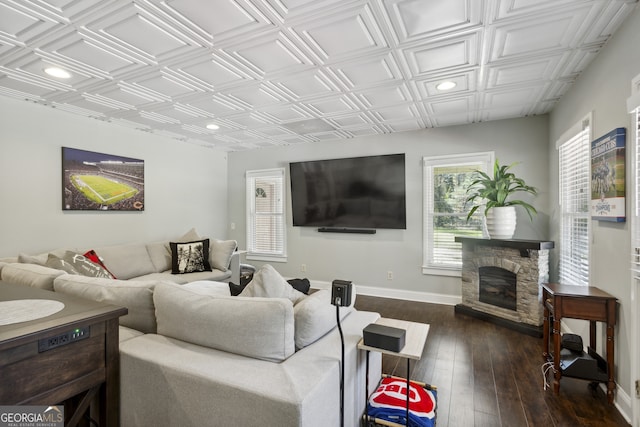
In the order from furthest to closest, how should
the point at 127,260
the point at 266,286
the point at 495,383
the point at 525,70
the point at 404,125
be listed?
1. the point at 404,125
2. the point at 127,260
3. the point at 525,70
4. the point at 495,383
5. the point at 266,286

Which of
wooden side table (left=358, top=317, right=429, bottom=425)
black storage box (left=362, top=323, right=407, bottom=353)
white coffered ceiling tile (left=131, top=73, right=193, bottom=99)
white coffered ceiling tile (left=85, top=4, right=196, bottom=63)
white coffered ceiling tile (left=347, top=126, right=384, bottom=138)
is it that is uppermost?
white coffered ceiling tile (left=85, top=4, right=196, bottom=63)

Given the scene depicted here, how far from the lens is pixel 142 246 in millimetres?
4332

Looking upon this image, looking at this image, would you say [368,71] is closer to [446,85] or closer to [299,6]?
[446,85]

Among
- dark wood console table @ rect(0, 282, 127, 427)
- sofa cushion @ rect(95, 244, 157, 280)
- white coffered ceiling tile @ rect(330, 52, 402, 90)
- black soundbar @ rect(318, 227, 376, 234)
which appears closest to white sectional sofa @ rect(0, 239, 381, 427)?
dark wood console table @ rect(0, 282, 127, 427)

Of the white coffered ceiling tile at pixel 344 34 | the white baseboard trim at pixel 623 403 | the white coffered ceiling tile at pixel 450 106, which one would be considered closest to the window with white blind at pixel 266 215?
the white coffered ceiling tile at pixel 450 106

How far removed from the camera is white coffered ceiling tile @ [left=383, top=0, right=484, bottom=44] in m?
1.88

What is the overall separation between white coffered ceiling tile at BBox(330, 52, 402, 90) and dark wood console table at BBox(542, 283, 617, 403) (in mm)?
2186

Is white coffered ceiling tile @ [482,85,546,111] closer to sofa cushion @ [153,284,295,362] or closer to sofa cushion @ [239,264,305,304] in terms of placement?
sofa cushion @ [239,264,305,304]

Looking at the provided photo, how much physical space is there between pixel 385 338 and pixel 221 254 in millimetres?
3560

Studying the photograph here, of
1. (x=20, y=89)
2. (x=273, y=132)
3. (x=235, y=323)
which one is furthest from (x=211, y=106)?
(x=235, y=323)

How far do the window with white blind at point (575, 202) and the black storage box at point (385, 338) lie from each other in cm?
221

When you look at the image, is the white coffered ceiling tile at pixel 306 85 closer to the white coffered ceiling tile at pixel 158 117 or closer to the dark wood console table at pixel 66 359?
the white coffered ceiling tile at pixel 158 117

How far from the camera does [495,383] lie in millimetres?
2404

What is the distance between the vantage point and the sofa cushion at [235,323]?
143 cm
